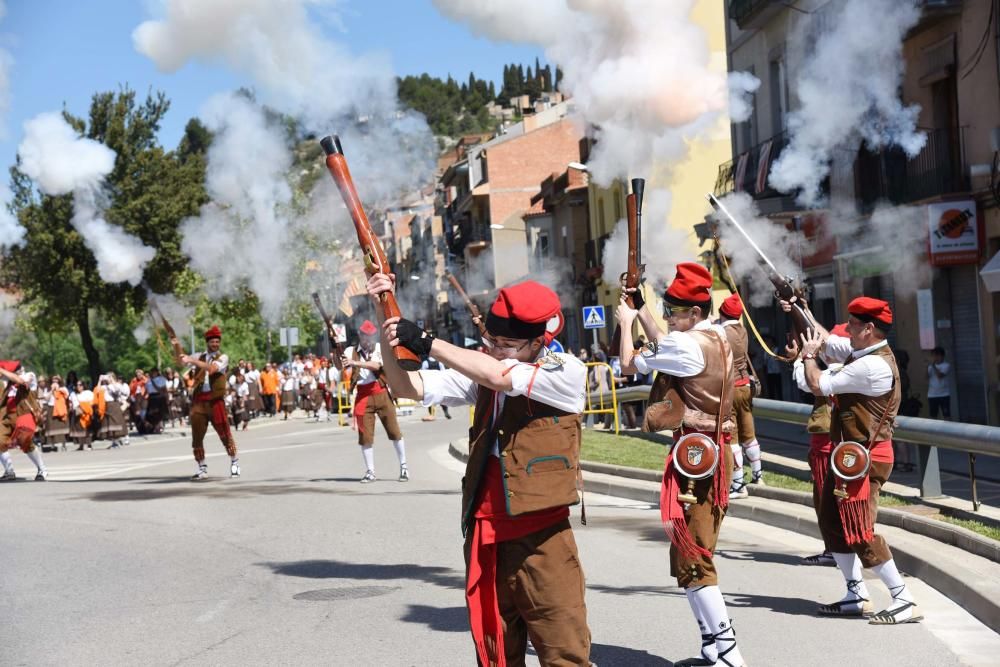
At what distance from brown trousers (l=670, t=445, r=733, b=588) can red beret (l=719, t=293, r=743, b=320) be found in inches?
202

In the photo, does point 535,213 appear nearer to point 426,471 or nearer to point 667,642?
point 426,471

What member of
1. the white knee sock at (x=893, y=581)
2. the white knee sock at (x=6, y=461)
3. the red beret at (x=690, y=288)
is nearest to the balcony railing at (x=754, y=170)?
the white knee sock at (x=6, y=461)

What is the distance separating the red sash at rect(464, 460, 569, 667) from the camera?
4773 millimetres

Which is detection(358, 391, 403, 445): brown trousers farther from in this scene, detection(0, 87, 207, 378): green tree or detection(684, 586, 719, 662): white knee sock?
detection(0, 87, 207, 378): green tree

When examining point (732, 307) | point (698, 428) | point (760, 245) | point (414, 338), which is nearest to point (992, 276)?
point (732, 307)

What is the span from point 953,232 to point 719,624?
15454 mm

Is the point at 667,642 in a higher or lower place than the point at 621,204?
→ lower

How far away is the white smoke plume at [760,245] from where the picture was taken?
23.6 meters

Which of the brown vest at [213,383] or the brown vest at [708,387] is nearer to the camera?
the brown vest at [708,387]

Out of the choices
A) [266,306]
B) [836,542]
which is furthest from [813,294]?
[836,542]

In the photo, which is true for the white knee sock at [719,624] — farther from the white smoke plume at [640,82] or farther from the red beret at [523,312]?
the white smoke plume at [640,82]

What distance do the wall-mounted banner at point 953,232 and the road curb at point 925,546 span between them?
27.8ft

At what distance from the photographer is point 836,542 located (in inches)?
283

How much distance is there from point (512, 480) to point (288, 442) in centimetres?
2121
